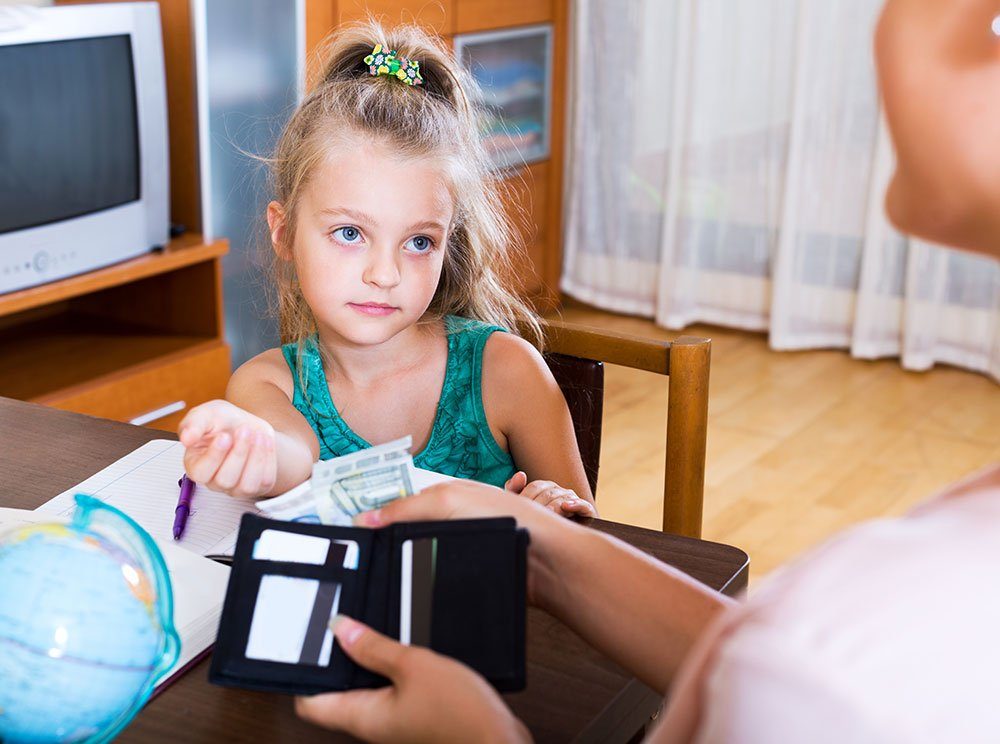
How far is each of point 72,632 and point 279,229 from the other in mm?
858

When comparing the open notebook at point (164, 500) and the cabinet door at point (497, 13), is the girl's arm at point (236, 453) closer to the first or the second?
the open notebook at point (164, 500)

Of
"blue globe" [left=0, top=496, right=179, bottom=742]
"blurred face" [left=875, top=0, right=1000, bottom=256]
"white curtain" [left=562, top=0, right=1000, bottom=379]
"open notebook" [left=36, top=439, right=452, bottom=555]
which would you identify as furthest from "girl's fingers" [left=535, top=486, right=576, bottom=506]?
"white curtain" [left=562, top=0, right=1000, bottom=379]

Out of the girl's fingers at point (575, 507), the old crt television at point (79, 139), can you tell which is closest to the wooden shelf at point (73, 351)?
the old crt television at point (79, 139)

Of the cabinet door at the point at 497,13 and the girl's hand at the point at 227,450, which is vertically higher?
the cabinet door at the point at 497,13

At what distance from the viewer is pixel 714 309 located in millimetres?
4148

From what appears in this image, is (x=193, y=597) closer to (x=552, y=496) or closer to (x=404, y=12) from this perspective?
(x=552, y=496)

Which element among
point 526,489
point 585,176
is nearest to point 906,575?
point 526,489

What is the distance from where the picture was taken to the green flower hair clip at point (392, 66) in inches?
55.2

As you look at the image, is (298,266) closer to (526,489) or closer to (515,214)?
(526,489)

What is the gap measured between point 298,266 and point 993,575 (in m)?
1.10

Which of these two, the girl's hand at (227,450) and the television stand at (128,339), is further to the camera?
the television stand at (128,339)

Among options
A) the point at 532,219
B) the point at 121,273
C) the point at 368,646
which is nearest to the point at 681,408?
the point at 368,646

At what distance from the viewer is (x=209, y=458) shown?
3.38 feet

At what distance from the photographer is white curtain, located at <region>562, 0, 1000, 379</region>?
3723mm
